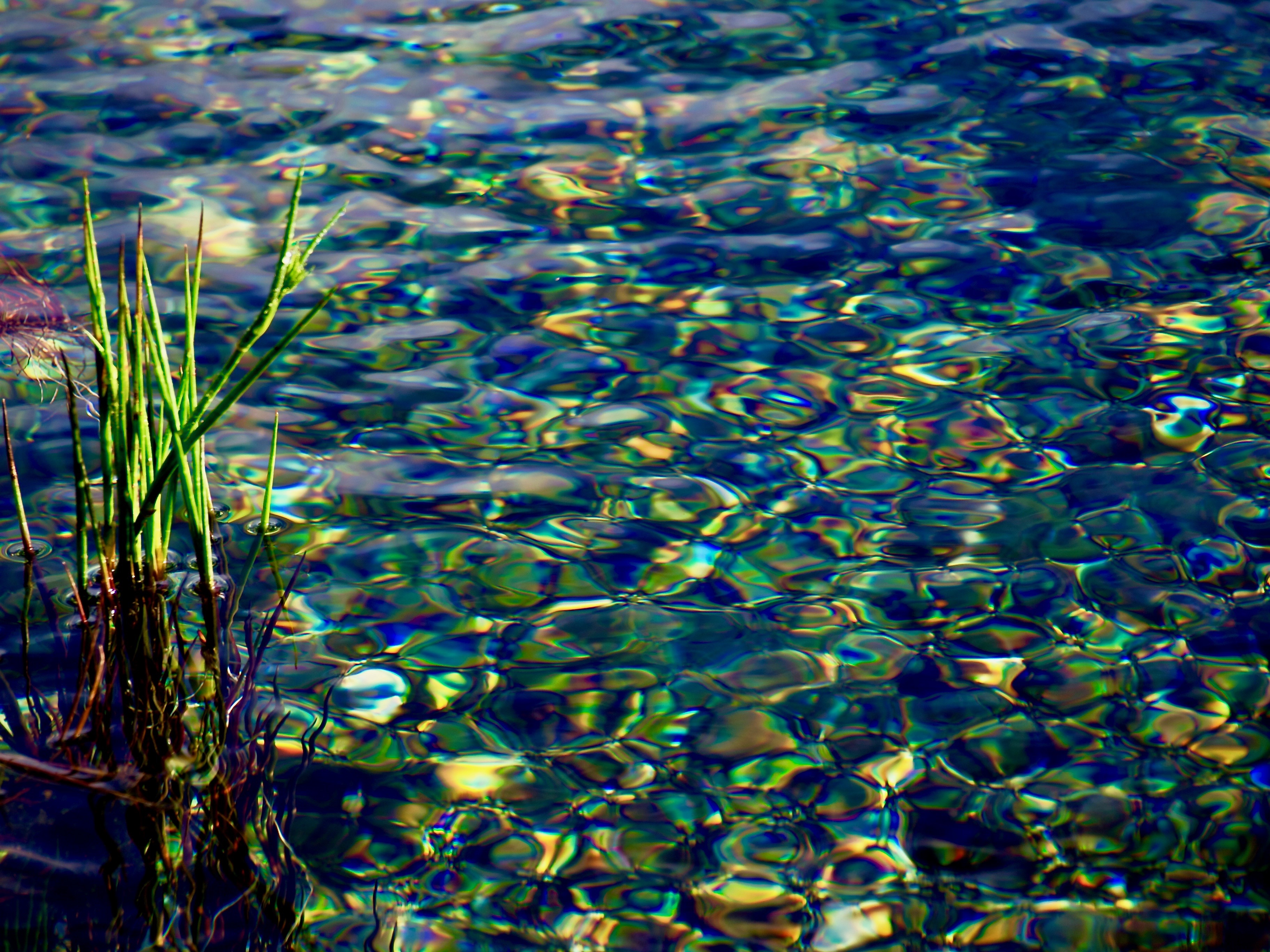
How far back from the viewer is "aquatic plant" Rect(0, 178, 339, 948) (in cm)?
134

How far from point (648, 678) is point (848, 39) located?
2292 millimetres

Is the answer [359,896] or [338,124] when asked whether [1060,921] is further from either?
[338,124]

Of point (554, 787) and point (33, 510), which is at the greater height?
point (33, 510)

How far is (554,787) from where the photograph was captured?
67.1 inches

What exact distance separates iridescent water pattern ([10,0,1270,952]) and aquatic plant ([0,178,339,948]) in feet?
0.29

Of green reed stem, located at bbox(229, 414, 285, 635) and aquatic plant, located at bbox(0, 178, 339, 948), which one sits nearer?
aquatic plant, located at bbox(0, 178, 339, 948)

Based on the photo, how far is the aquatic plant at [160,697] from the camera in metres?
1.34

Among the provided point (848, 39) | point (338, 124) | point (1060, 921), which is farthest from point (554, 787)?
point (848, 39)

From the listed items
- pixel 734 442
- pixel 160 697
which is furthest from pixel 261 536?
pixel 734 442

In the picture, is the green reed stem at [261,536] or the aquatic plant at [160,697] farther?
the green reed stem at [261,536]

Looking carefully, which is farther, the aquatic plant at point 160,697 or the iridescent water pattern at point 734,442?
→ the iridescent water pattern at point 734,442

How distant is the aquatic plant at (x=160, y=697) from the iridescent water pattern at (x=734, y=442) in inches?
3.4

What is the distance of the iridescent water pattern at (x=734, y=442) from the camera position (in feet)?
5.33

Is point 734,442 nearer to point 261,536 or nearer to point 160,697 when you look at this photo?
point 261,536
